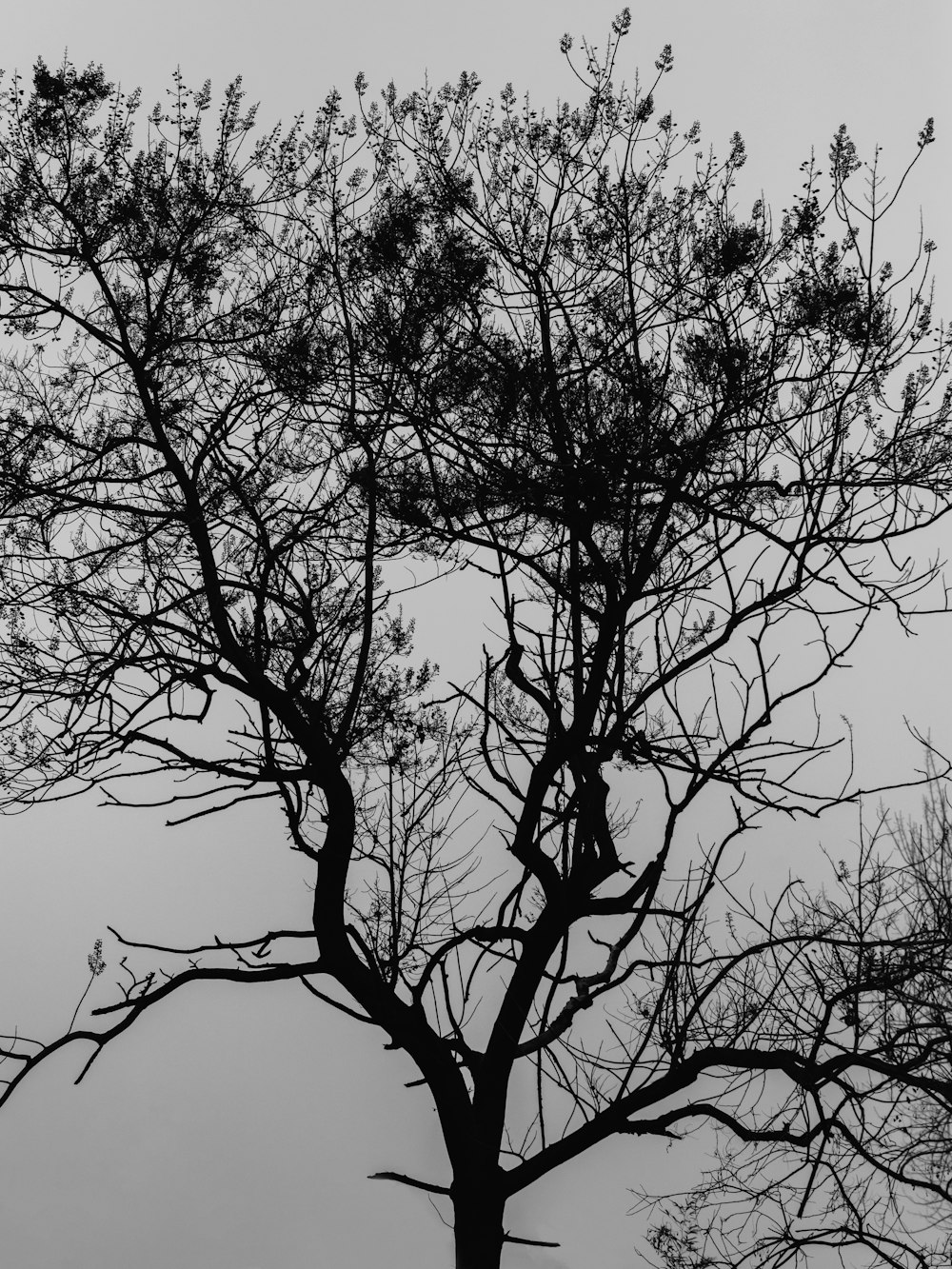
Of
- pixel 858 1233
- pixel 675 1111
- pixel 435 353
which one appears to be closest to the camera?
pixel 858 1233

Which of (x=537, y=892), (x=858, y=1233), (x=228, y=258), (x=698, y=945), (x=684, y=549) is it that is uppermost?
(x=228, y=258)

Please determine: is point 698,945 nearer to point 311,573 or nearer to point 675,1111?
point 675,1111

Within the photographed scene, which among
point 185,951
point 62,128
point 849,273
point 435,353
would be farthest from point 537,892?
point 62,128

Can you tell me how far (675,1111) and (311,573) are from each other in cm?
236

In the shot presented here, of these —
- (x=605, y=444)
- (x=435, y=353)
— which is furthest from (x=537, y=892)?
(x=435, y=353)

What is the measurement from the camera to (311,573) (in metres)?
4.42

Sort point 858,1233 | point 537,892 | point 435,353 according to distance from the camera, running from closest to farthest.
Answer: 1. point 858,1233
2. point 435,353
3. point 537,892

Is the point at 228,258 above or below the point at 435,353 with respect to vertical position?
above

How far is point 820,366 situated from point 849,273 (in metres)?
0.32

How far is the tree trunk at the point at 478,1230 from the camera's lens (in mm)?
3973

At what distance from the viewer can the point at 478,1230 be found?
399 centimetres

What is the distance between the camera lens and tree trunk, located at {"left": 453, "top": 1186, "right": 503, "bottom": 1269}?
3.97 meters

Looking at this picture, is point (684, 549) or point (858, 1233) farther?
point (684, 549)

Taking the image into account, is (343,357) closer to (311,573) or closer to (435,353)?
(435,353)
